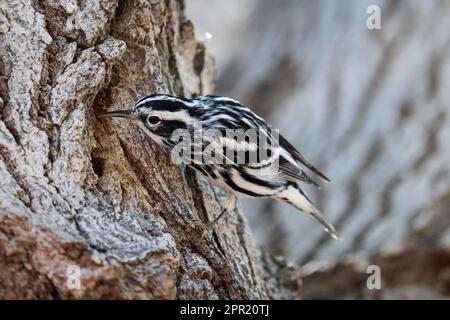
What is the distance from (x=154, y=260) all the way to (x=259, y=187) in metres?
1.39

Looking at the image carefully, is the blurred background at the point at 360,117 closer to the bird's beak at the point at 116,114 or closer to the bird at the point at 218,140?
the bird at the point at 218,140

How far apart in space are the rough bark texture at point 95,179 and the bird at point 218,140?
85mm

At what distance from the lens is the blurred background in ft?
17.6

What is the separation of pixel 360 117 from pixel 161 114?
2667mm

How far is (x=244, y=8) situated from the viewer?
8.62m

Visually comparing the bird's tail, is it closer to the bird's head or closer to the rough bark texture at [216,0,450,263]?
the rough bark texture at [216,0,450,263]

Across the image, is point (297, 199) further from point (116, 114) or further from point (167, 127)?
point (116, 114)

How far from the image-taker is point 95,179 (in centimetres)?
324

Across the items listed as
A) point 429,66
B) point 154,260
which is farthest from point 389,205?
point 154,260

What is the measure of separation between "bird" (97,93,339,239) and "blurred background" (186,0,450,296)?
1.08m

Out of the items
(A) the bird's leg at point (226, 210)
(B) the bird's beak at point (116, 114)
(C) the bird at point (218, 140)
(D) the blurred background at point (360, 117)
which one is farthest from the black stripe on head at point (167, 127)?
(D) the blurred background at point (360, 117)

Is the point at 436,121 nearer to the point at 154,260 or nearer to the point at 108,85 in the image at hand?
the point at 108,85

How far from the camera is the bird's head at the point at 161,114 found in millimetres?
→ 3561
